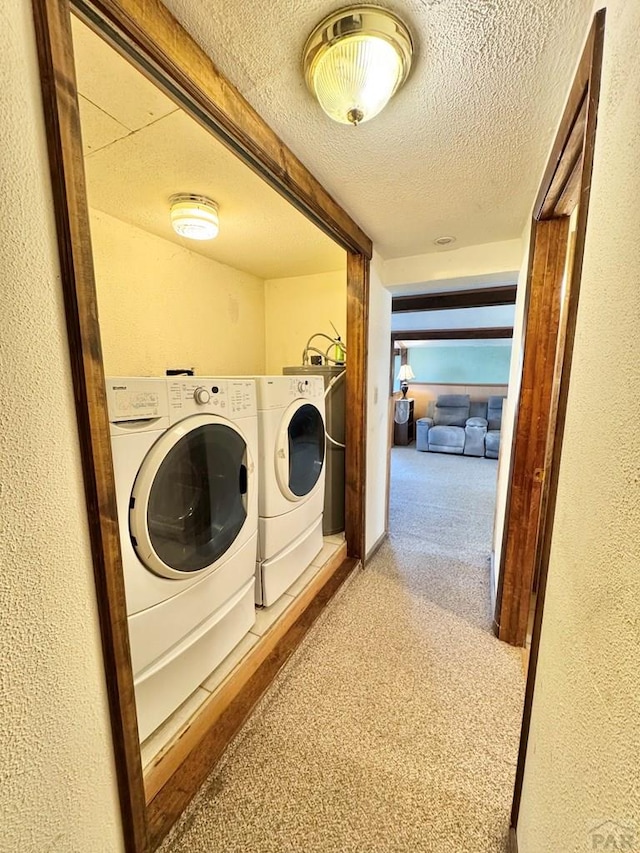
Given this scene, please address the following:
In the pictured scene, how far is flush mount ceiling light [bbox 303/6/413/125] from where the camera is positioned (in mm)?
707

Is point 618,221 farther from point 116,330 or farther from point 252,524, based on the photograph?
point 116,330

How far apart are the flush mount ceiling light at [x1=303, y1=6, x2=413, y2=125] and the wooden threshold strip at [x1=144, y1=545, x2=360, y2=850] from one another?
193 cm

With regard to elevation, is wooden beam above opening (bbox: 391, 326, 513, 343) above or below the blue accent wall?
above

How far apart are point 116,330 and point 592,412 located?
2.10 m

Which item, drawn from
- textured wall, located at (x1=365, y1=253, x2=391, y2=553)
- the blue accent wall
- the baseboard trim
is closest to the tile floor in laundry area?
the baseboard trim

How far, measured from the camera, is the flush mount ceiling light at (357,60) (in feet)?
2.32

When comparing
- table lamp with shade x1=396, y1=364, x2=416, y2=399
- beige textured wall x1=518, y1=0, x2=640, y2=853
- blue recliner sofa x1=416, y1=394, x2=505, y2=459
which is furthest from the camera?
table lamp with shade x1=396, y1=364, x2=416, y2=399

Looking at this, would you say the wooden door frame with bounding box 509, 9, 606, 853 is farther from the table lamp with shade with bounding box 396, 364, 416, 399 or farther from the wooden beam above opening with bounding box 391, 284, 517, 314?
the table lamp with shade with bounding box 396, 364, 416, 399

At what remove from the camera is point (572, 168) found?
987mm

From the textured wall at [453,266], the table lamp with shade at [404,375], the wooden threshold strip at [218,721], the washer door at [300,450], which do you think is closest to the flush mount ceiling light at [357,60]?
the washer door at [300,450]

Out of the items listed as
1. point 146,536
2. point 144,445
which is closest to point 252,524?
point 146,536

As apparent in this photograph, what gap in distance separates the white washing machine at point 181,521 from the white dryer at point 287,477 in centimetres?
12

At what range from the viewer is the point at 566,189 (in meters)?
1.10

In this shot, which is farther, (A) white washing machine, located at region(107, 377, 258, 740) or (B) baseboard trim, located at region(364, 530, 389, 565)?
(B) baseboard trim, located at region(364, 530, 389, 565)
